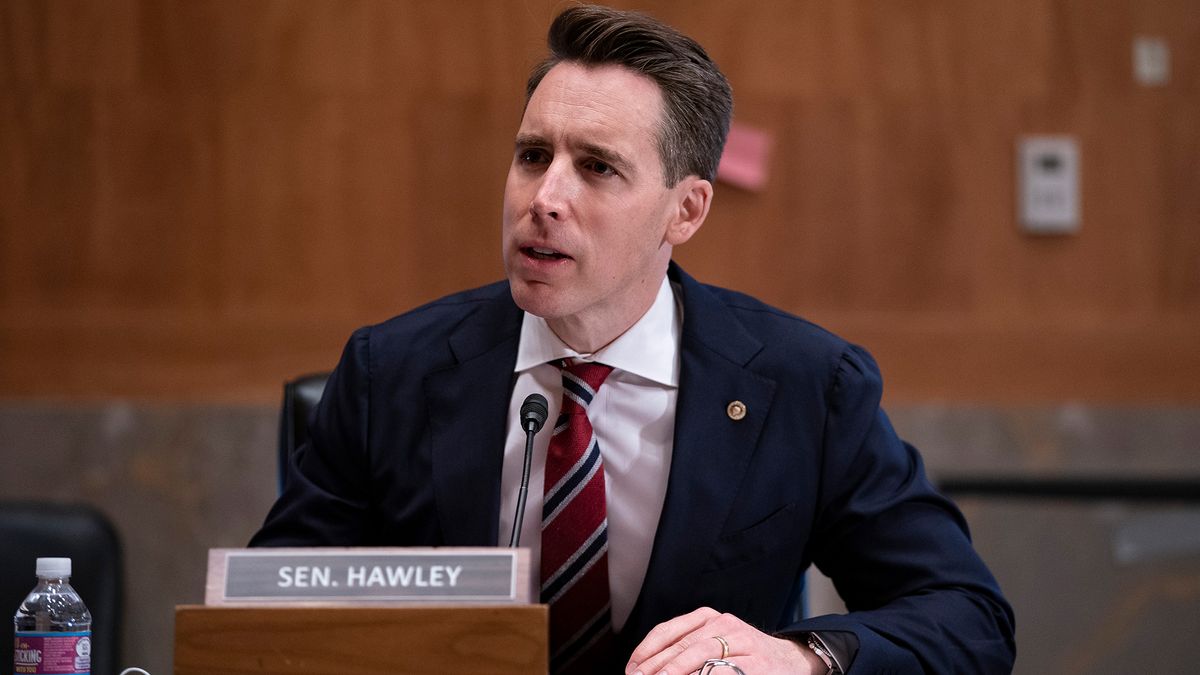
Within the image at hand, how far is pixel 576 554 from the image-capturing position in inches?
68.8

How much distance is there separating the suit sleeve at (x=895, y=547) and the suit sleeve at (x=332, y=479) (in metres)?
0.65

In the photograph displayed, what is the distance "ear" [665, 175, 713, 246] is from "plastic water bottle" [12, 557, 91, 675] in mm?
934

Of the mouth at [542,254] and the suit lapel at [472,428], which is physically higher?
the mouth at [542,254]

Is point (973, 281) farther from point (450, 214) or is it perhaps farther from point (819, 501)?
point (819, 501)

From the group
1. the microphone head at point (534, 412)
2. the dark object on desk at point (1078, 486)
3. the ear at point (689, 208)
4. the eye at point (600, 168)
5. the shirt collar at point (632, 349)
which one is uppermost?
the eye at point (600, 168)

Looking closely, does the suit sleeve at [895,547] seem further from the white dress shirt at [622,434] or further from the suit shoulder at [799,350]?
the white dress shirt at [622,434]

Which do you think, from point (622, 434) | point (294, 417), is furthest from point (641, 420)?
point (294, 417)

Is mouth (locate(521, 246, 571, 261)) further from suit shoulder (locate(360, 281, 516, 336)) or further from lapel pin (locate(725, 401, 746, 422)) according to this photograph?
lapel pin (locate(725, 401, 746, 422))

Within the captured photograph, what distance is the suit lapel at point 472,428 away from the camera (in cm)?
178

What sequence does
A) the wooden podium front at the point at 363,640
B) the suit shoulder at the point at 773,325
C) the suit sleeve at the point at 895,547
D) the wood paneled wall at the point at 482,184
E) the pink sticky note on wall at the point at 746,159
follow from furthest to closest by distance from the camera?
the pink sticky note on wall at the point at 746,159 < the wood paneled wall at the point at 482,184 < the suit shoulder at the point at 773,325 < the suit sleeve at the point at 895,547 < the wooden podium front at the point at 363,640

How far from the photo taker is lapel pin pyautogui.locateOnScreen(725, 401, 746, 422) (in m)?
1.82

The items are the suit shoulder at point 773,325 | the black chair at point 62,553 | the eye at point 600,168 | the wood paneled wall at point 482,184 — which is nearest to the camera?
the eye at point 600,168

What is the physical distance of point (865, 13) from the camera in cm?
323

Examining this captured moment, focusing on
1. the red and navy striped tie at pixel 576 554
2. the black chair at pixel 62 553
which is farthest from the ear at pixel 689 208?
the black chair at pixel 62 553
